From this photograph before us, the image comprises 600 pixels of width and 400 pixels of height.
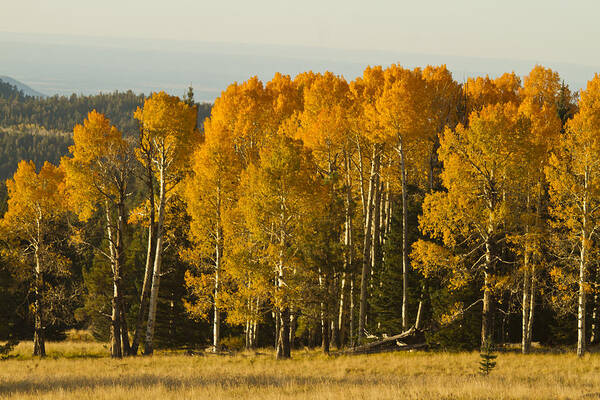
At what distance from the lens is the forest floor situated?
14.2 metres

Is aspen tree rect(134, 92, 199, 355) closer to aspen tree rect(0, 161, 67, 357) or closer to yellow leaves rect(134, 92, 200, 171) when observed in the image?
yellow leaves rect(134, 92, 200, 171)

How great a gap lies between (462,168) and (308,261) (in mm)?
7158

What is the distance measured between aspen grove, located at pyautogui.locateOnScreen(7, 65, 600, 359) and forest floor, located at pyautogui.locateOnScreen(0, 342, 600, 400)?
5.85 feet

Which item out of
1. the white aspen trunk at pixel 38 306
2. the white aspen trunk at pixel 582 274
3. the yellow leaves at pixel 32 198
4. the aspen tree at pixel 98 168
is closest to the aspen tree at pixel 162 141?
the aspen tree at pixel 98 168

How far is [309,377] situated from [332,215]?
25.3 feet

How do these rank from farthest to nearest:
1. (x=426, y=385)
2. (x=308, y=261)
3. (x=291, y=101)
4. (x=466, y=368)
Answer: (x=291, y=101) → (x=308, y=261) → (x=466, y=368) → (x=426, y=385)

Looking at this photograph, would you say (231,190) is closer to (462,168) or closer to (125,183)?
(125,183)

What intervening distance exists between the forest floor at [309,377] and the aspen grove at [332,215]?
1.78 metres

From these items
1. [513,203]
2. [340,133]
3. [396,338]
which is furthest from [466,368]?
[340,133]

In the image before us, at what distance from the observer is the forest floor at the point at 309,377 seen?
1424 centimetres

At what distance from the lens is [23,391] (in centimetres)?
1590

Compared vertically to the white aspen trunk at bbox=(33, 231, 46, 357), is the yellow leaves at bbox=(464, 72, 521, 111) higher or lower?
higher

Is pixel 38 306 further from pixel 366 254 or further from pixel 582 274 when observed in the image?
pixel 582 274

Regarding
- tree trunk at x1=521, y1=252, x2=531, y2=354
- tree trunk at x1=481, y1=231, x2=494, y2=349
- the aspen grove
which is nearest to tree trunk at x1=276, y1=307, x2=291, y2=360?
the aspen grove
